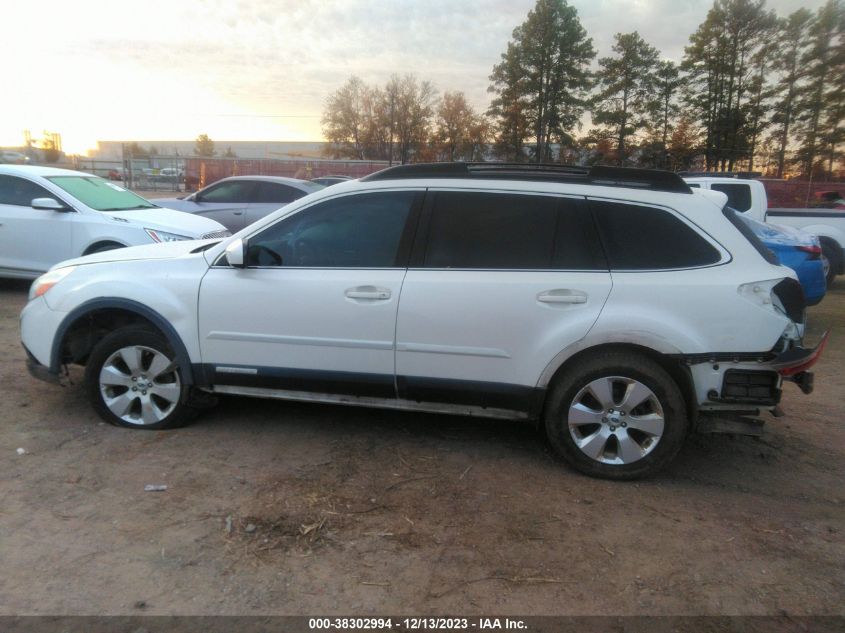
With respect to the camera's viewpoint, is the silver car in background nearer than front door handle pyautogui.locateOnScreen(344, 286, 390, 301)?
No

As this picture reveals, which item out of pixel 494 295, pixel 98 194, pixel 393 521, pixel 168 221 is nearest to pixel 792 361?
pixel 494 295

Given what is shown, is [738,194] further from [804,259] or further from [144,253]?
[144,253]

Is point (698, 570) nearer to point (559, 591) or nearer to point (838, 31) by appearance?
point (559, 591)

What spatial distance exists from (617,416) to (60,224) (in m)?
7.37

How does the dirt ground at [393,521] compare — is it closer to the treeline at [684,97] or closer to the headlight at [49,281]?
the headlight at [49,281]

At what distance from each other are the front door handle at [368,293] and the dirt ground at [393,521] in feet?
3.31

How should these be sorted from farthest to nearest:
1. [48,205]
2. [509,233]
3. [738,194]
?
[738,194], [48,205], [509,233]

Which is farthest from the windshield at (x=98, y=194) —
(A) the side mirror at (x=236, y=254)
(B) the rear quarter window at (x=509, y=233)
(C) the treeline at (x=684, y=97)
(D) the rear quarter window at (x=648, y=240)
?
(C) the treeline at (x=684, y=97)

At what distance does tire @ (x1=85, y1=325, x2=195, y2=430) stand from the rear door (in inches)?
61.8

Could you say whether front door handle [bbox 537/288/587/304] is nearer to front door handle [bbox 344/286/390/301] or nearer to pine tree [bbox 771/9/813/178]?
front door handle [bbox 344/286/390/301]

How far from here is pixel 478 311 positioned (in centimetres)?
378

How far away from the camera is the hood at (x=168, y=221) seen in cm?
Result: 810

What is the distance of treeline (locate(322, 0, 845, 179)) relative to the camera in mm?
32844

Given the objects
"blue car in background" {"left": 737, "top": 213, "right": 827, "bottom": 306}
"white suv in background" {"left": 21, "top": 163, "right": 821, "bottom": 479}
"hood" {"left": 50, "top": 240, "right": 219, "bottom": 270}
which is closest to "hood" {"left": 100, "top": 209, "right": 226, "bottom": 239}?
"hood" {"left": 50, "top": 240, "right": 219, "bottom": 270}
